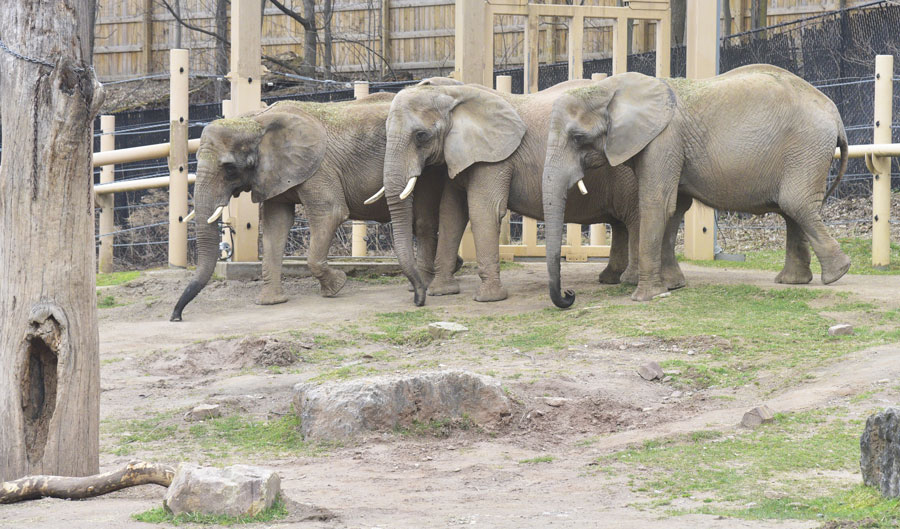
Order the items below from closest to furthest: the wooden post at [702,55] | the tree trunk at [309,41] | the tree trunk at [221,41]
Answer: the wooden post at [702,55], the tree trunk at [309,41], the tree trunk at [221,41]

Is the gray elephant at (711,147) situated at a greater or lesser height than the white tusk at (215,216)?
greater

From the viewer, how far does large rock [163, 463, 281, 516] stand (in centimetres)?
569

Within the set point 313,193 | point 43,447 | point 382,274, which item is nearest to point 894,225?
point 382,274

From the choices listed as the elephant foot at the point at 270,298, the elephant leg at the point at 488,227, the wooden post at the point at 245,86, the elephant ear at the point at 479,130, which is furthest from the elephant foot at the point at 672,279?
the wooden post at the point at 245,86

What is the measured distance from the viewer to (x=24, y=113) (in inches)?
253

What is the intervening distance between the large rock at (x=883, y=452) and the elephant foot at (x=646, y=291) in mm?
6155

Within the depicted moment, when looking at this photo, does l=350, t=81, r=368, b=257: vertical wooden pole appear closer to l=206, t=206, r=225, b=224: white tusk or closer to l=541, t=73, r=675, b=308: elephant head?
l=206, t=206, r=225, b=224: white tusk

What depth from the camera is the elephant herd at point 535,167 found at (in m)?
11.8

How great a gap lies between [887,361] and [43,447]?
530 centimetres

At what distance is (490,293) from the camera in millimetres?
12703

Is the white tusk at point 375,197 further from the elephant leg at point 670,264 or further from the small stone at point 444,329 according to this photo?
the elephant leg at point 670,264

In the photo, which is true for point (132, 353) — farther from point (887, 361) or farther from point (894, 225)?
point (894, 225)

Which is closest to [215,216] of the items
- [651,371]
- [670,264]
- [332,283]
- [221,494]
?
[332,283]

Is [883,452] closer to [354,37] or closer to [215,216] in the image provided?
[215,216]
